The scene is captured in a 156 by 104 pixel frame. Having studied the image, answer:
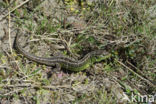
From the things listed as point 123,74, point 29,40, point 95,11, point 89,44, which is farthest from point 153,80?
point 29,40

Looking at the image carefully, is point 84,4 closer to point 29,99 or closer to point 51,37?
point 51,37

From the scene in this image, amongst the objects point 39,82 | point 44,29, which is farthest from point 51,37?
point 39,82

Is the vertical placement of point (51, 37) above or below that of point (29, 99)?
above

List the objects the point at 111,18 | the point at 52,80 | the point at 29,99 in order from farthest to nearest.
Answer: the point at 111,18
the point at 52,80
the point at 29,99

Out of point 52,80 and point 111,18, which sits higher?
point 111,18

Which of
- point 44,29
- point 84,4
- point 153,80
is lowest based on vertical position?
point 153,80

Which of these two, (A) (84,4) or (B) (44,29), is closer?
(B) (44,29)

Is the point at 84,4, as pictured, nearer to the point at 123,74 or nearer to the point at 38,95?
the point at 123,74

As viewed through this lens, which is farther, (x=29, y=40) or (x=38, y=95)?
(x=29, y=40)

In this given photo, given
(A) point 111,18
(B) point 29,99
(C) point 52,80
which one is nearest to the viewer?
(B) point 29,99
